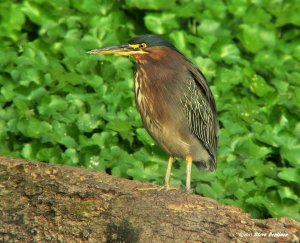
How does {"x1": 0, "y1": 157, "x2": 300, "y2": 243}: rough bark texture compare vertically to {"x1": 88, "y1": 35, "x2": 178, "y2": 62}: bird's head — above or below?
below

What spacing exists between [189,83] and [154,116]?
31cm

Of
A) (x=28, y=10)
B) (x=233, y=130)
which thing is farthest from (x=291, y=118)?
(x=28, y=10)

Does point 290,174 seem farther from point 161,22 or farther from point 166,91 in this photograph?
point 161,22

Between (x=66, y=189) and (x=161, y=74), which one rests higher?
(x=161, y=74)

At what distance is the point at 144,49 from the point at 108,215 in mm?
1278

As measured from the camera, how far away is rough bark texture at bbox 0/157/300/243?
449cm

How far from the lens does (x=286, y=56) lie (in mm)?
8031

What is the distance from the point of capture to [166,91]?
17.9 feet

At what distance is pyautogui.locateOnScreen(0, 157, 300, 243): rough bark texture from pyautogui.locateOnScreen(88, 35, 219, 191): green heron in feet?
1.62

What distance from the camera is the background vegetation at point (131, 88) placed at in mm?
6344

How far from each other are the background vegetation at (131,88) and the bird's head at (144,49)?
1.00 metres

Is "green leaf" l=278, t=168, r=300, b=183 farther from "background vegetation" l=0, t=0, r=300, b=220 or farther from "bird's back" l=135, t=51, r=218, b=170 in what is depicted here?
"bird's back" l=135, t=51, r=218, b=170

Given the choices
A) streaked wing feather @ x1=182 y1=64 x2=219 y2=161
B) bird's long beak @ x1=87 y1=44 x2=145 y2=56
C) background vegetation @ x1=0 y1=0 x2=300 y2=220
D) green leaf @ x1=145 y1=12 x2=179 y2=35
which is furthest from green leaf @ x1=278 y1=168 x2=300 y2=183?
green leaf @ x1=145 y1=12 x2=179 y2=35

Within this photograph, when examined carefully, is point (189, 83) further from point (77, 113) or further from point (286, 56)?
point (286, 56)
